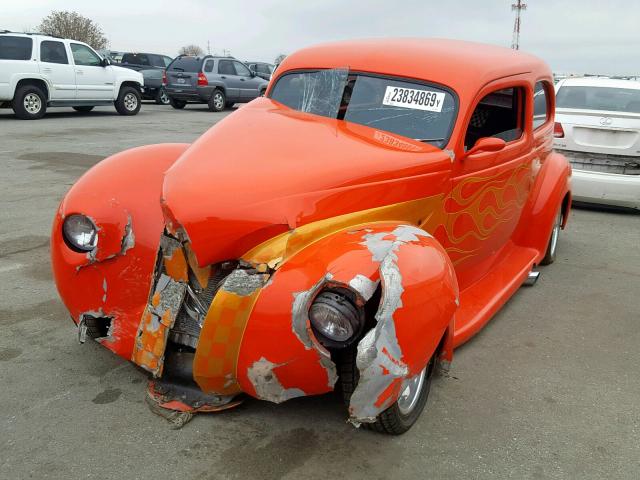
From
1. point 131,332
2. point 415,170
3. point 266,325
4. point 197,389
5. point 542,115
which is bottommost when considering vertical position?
point 197,389

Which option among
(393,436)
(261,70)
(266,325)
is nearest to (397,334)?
(266,325)

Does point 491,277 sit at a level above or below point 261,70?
below

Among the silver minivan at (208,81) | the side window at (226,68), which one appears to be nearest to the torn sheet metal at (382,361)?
the silver minivan at (208,81)

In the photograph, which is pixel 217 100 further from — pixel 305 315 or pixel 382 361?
pixel 382 361

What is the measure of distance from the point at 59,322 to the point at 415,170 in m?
2.41

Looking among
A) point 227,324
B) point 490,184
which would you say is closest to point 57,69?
point 490,184

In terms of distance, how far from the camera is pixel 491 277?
4.37 meters

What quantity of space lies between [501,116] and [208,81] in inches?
644

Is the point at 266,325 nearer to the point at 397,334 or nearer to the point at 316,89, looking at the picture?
the point at 397,334

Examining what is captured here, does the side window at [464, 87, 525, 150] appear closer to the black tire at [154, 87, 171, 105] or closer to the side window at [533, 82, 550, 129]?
the side window at [533, 82, 550, 129]

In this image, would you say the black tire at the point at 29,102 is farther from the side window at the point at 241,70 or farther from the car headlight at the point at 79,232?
the car headlight at the point at 79,232

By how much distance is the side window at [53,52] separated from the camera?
14648 mm

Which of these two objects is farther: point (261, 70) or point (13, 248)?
point (261, 70)

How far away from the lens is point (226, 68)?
20.1 m
